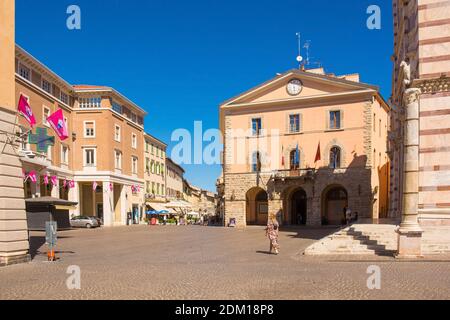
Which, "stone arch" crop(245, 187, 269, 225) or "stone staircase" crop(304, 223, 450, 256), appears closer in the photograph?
"stone staircase" crop(304, 223, 450, 256)

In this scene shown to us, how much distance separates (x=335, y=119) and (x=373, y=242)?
23.3 metres

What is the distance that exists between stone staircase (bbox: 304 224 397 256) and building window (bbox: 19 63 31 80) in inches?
1216

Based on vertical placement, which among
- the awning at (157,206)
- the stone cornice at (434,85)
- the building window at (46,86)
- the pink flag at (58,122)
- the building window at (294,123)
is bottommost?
the awning at (157,206)

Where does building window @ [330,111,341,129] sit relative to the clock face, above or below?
below

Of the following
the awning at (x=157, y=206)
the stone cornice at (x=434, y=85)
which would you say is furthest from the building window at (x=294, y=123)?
the awning at (x=157, y=206)

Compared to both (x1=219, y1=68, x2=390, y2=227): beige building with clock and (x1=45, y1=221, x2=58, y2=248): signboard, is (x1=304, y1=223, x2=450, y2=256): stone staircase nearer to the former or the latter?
(x1=45, y1=221, x2=58, y2=248): signboard

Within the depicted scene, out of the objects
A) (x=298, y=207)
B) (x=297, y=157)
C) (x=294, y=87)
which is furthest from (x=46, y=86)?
(x=298, y=207)

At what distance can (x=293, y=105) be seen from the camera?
133 feet

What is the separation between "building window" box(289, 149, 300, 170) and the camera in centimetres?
3984

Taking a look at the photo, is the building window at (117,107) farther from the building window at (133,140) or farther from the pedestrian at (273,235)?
the pedestrian at (273,235)

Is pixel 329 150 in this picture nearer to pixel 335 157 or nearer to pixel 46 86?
pixel 335 157

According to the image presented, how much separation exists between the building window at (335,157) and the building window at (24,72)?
2820cm

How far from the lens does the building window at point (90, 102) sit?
48.7 meters

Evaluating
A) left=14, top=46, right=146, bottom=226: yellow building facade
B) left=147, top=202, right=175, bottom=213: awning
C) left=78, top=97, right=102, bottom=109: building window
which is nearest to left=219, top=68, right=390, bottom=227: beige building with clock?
left=14, top=46, right=146, bottom=226: yellow building facade
